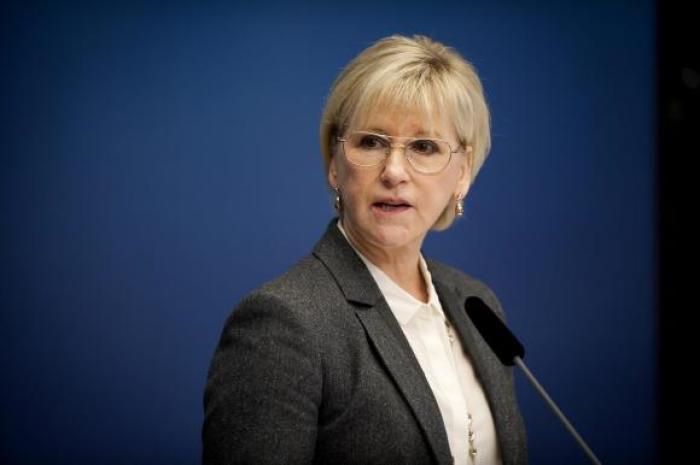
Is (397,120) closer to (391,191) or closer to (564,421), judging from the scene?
(391,191)

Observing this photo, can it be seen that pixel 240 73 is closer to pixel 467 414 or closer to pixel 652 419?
pixel 467 414

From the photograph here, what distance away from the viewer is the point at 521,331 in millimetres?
2324

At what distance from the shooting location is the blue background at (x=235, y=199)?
2.02 metres

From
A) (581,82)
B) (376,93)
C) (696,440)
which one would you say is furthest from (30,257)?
(696,440)

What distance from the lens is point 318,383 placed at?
3.61 ft

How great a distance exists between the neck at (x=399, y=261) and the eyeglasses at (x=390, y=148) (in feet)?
0.46

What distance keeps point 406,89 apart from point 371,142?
115mm

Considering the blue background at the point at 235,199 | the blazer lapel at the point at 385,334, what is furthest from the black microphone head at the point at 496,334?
the blue background at the point at 235,199

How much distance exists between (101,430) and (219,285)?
0.52 meters

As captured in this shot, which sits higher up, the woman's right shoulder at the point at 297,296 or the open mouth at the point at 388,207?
the open mouth at the point at 388,207

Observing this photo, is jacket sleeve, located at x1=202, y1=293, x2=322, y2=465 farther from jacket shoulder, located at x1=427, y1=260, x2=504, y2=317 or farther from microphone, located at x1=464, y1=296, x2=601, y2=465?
jacket shoulder, located at x1=427, y1=260, x2=504, y2=317

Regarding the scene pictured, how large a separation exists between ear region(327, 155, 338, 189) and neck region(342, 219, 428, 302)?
0.09m

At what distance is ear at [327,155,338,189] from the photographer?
1429mm

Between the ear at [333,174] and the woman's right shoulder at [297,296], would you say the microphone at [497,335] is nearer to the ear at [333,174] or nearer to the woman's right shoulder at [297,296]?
the woman's right shoulder at [297,296]
